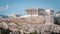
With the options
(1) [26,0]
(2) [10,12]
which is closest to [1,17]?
(2) [10,12]

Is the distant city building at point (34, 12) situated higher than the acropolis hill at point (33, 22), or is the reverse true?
the distant city building at point (34, 12)

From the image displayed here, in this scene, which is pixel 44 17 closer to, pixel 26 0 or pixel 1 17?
pixel 26 0

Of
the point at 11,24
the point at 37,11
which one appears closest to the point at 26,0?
the point at 37,11

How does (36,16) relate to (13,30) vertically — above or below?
above

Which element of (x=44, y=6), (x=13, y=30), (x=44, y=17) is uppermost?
(x=44, y=6)

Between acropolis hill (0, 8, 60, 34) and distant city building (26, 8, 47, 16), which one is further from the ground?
distant city building (26, 8, 47, 16)

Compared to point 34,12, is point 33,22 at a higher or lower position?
lower
